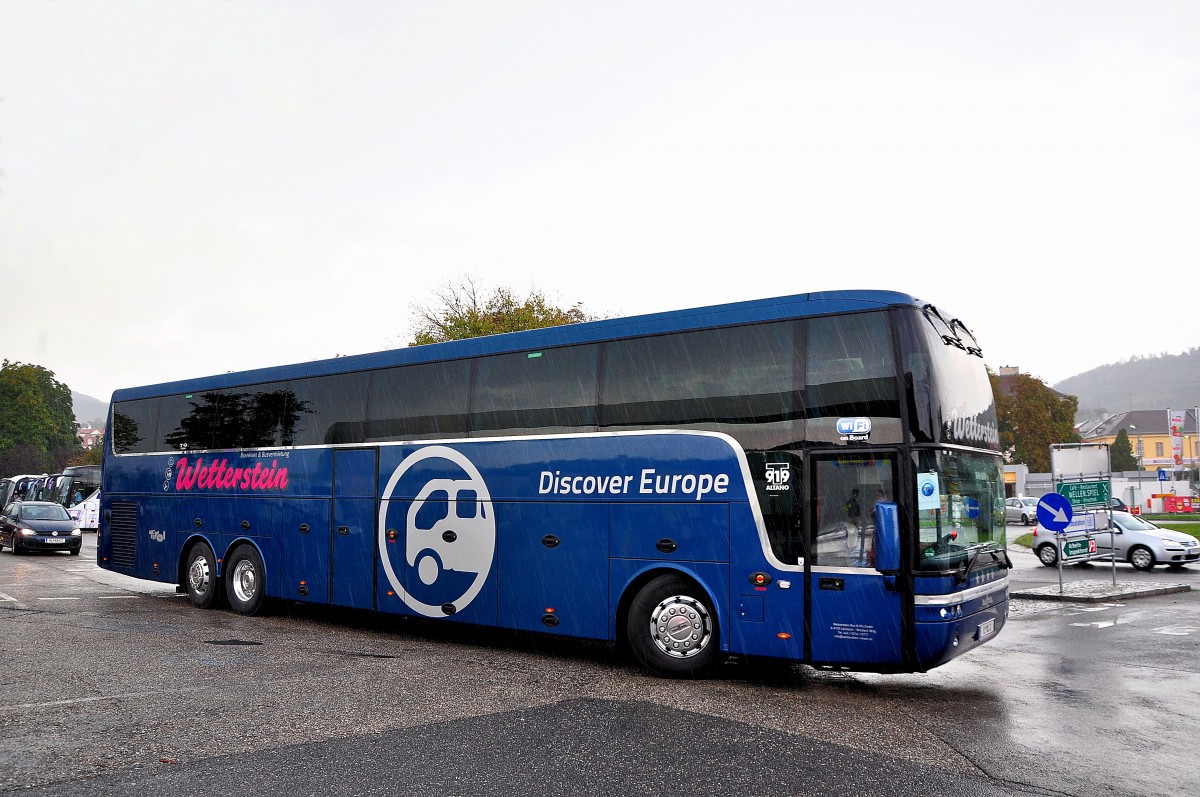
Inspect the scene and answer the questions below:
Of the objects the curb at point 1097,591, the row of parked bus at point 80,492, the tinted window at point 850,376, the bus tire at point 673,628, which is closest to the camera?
the tinted window at point 850,376

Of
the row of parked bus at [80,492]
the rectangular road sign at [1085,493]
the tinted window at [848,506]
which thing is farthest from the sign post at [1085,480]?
the row of parked bus at [80,492]

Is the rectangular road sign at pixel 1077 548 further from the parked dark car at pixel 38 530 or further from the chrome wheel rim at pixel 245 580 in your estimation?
the parked dark car at pixel 38 530

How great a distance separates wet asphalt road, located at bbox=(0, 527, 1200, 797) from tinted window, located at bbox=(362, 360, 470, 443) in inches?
104

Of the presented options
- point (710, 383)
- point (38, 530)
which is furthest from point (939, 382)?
point (38, 530)

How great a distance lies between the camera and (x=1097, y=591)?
59.9 feet

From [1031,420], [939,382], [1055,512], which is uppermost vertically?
[1031,420]

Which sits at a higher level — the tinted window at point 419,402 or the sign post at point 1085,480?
the tinted window at point 419,402

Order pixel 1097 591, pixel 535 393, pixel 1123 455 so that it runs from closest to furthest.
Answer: pixel 535 393 → pixel 1097 591 → pixel 1123 455

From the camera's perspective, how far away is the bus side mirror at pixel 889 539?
26.8 ft

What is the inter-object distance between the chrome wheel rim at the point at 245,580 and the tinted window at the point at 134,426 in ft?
10.8

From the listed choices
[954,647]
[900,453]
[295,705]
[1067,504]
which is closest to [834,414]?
[900,453]

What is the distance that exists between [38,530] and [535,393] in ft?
78.7

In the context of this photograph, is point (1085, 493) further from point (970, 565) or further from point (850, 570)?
point (850, 570)

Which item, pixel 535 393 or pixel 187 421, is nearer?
pixel 535 393
